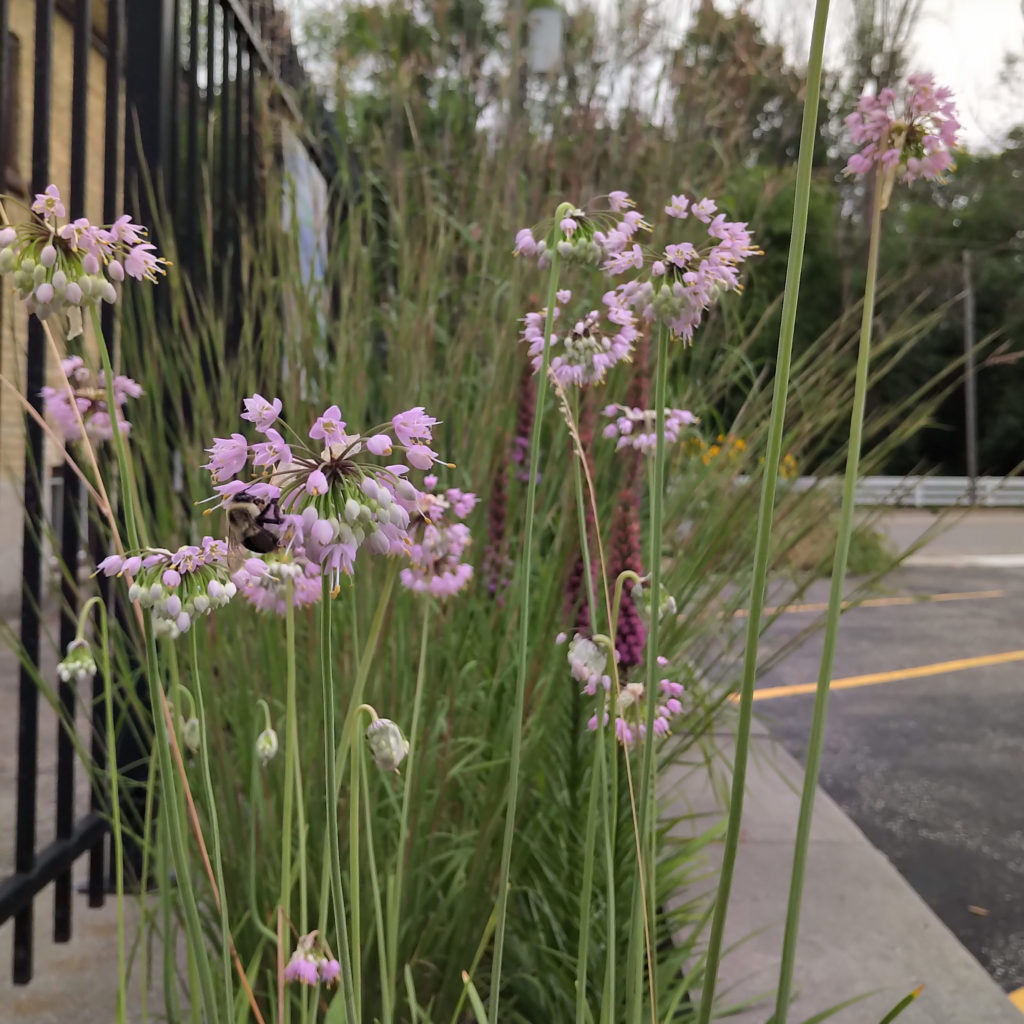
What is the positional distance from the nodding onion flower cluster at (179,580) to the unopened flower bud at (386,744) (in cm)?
17

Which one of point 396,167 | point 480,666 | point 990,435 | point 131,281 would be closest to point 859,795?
point 480,666

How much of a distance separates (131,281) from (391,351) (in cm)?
67

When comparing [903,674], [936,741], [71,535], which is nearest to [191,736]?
[71,535]

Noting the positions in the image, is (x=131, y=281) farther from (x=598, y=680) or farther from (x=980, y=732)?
(x=980, y=732)

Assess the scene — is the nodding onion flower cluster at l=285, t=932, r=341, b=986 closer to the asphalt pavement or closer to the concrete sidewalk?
the concrete sidewalk

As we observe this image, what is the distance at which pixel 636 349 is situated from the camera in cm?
133

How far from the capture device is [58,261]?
72 centimetres

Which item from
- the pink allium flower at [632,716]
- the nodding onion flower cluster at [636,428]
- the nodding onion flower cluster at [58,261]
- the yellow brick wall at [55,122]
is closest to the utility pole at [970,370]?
the nodding onion flower cluster at [636,428]

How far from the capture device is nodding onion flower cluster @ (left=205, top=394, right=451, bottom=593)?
511 mm

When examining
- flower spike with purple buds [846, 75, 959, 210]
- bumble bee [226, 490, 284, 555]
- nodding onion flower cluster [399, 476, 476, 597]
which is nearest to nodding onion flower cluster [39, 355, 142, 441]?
nodding onion flower cluster [399, 476, 476, 597]

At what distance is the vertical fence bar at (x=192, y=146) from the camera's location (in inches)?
86.7

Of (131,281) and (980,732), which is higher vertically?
(131,281)

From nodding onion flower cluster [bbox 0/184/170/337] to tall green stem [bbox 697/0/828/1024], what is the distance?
1.64 ft

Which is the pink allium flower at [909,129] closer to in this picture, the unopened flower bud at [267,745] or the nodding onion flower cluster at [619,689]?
the nodding onion flower cluster at [619,689]
